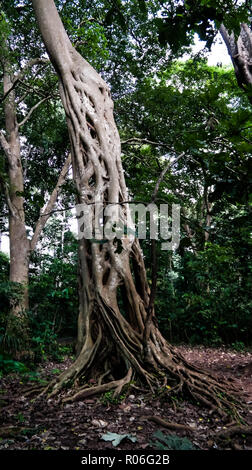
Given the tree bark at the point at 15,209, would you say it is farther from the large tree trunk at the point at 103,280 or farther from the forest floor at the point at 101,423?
the forest floor at the point at 101,423

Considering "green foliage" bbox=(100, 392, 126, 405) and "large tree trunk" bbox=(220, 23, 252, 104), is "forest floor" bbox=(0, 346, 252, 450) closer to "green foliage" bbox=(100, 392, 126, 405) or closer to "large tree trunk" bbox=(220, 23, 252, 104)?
"green foliage" bbox=(100, 392, 126, 405)

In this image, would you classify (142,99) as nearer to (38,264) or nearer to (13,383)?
(38,264)

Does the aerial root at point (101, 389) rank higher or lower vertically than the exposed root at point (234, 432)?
higher

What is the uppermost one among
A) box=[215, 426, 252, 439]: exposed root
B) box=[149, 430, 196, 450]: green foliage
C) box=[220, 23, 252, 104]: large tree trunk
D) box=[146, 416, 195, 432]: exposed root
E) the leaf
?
box=[220, 23, 252, 104]: large tree trunk

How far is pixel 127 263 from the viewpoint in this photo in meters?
3.06

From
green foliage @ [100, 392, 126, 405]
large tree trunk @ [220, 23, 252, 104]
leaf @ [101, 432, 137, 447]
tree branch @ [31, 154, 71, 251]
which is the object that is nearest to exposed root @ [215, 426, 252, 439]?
leaf @ [101, 432, 137, 447]

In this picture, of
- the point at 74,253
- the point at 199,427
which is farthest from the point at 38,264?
the point at 199,427

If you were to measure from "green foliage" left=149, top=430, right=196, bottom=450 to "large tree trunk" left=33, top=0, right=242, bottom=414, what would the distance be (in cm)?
68

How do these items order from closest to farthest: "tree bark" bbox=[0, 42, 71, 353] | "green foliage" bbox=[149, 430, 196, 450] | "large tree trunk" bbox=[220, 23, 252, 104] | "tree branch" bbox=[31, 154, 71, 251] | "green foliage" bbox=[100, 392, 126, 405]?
"green foliage" bbox=[149, 430, 196, 450] → "green foliage" bbox=[100, 392, 126, 405] → "large tree trunk" bbox=[220, 23, 252, 104] → "tree bark" bbox=[0, 42, 71, 353] → "tree branch" bbox=[31, 154, 71, 251]

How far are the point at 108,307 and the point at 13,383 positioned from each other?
1.53 m

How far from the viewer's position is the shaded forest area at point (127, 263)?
5.48 ft

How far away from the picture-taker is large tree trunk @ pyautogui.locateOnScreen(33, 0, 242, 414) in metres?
2.64

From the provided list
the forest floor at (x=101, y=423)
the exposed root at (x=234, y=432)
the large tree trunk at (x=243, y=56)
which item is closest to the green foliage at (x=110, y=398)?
the forest floor at (x=101, y=423)

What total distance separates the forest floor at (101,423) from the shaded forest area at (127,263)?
0.04 feet
